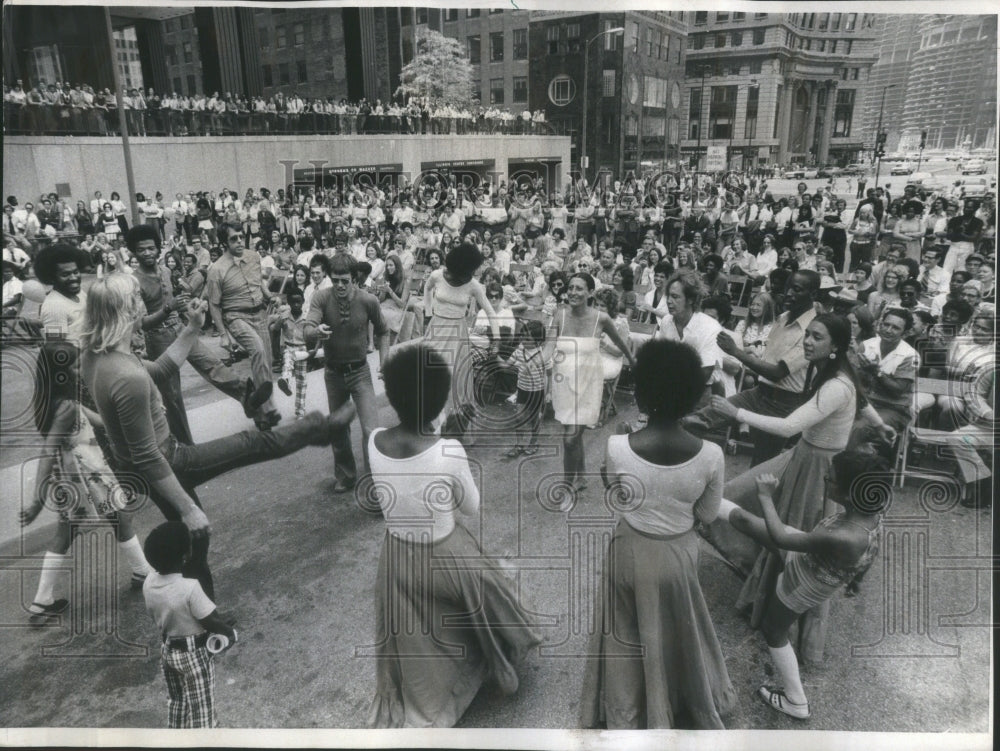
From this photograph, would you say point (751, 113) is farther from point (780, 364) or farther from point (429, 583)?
point (429, 583)


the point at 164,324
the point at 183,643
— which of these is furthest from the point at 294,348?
the point at 183,643

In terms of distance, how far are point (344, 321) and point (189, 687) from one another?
2024mm

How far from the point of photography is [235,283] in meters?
3.67

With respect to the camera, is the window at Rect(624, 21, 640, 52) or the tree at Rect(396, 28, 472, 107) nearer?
the window at Rect(624, 21, 640, 52)

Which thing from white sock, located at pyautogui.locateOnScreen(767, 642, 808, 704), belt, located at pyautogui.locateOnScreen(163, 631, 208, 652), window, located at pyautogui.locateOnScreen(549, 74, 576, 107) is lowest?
white sock, located at pyautogui.locateOnScreen(767, 642, 808, 704)

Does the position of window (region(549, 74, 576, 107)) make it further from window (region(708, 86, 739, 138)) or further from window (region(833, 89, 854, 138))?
window (region(833, 89, 854, 138))

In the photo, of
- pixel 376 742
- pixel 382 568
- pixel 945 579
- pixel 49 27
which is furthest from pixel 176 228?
pixel 945 579

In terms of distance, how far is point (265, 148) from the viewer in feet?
12.4

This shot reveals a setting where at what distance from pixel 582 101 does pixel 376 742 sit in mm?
3346

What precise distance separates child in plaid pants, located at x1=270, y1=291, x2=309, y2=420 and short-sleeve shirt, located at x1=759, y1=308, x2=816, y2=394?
2.61 m

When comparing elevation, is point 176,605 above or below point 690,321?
below

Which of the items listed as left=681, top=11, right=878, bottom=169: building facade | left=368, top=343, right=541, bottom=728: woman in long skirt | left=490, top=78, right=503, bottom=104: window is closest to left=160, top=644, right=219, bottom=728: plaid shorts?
left=368, top=343, right=541, bottom=728: woman in long skirt

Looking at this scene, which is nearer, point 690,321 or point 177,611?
point 177,611

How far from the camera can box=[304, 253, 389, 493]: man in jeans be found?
3.74 m
